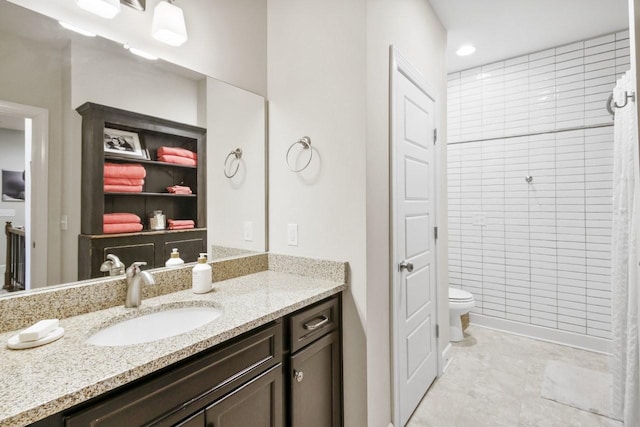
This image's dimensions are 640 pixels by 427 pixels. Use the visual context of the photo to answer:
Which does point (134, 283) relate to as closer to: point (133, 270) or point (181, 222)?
point (133, 270)

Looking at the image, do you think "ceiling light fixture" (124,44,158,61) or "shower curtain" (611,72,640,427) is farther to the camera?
"shower curtain" (611,72,640,427)

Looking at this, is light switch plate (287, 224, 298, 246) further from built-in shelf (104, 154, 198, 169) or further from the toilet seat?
the toilet seat

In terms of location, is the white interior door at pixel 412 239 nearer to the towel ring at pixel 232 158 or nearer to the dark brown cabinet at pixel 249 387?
the dark brown cabinet at pixel 249 387

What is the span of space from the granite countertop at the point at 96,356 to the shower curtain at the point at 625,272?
1721 millimetres

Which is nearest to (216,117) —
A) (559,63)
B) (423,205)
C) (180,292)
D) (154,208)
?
(154,208)

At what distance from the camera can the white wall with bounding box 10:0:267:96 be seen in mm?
1203

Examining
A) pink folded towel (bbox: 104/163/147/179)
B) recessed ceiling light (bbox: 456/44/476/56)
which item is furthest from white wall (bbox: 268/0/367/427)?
recessed ceiling light (bbox: 456/44/476/56)

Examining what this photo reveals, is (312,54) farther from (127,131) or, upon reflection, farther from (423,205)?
(423,205)

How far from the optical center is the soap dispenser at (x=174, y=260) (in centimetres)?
144

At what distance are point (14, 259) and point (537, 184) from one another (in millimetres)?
3671

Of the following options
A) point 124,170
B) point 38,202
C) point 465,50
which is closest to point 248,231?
point 124,170

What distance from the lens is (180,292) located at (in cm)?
143

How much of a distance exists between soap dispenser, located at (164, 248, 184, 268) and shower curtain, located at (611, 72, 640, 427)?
2284mm

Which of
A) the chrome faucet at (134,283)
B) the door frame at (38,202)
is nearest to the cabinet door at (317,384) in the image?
the chrome faucet at (134,283)
